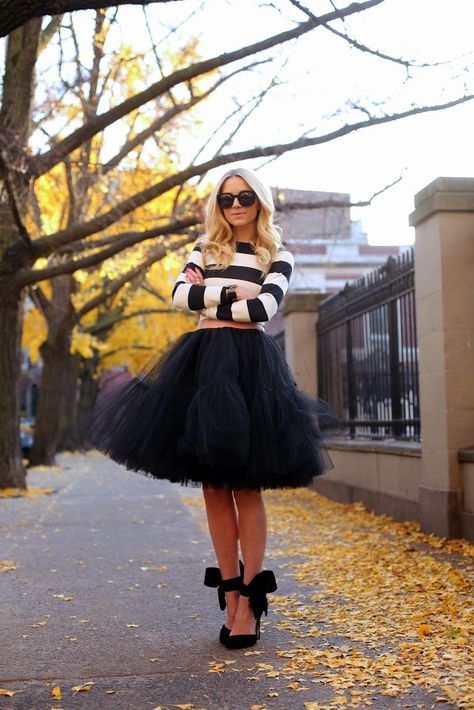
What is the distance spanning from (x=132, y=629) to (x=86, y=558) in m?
2.50

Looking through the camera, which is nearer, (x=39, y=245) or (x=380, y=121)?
(x=380, y=121)

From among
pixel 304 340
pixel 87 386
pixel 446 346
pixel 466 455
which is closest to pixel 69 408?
pixel 87 386

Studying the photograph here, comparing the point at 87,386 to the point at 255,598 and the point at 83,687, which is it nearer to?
the point at 255,598

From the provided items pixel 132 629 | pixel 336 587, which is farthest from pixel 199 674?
pixel 336 587

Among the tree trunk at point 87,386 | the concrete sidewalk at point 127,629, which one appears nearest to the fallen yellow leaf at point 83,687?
the concrete sidewalk at point 127,629

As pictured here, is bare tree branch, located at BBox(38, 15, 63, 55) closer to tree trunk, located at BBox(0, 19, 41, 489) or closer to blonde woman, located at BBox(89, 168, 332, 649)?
tree trunk, located at BBox(0, 19, 41, 489)

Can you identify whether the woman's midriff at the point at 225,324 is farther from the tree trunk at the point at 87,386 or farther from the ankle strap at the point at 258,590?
the tree trunk at the point at 87,386

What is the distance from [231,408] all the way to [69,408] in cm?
2425

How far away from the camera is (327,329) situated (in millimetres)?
12148

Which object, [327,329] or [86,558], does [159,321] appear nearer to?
[327,329]

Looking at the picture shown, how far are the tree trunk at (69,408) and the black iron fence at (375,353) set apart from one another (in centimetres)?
1444

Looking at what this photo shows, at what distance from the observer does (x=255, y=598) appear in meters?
3.88

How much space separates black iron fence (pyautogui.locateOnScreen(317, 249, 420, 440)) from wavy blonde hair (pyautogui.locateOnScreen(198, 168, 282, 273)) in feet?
13.2

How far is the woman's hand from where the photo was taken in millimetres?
4188
